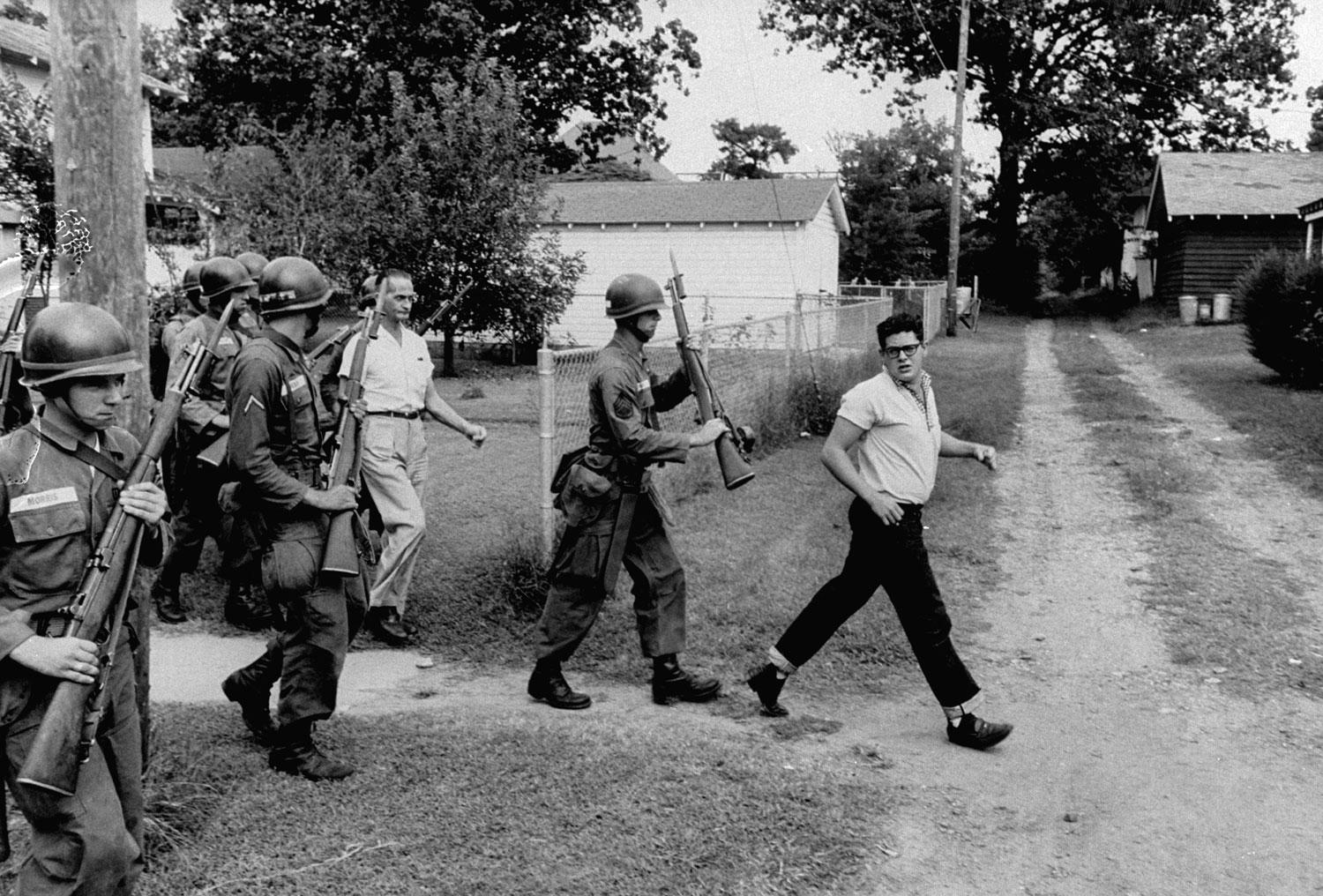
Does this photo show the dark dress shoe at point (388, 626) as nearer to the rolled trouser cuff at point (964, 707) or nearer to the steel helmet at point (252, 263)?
the steel helmet at point (252, 263)

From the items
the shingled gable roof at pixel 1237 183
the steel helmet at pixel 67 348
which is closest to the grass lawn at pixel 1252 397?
the shingled gable roof at pixel 1237 183

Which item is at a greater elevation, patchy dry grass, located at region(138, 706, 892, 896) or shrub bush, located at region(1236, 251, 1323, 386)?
shrub bush, located at region(1236, 251, 1323, 386)

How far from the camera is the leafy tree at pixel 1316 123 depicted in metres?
69.1

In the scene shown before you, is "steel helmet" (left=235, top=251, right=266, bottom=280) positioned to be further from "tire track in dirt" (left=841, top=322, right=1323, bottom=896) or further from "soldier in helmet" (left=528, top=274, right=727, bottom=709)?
"tire track in dirt" (left=841, top=322, right=1323, bottom=896)

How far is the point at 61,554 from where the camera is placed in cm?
322

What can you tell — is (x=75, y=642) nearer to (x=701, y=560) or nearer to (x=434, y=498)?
(x=701, y=560)

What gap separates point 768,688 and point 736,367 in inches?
270

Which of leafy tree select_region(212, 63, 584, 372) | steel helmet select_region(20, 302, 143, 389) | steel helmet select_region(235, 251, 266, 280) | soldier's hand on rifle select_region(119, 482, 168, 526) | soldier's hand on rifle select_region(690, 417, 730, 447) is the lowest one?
soldier's hand on rifle select_region(690, 417, 730, 447)

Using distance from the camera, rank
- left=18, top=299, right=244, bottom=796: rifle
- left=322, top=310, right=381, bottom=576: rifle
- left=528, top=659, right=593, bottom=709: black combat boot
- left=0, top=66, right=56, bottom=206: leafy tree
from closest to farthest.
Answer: left=18, top=299, right=244, bottom=796: rifle < left=322, top=310, right=381, bottom=576: rifle < left=528, top=659, right=593, bottom=709: black combat boot < left=0, top=66, right=56, bottom=206: leafy tree

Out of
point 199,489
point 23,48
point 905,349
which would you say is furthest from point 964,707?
point 23,48

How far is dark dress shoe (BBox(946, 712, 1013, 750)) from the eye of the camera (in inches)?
206

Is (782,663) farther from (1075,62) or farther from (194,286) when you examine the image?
(1075,62)

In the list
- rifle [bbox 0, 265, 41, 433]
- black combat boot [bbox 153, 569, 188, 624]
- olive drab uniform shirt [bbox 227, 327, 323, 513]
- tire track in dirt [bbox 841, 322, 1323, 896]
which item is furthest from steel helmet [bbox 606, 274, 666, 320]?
black combat boot [bbox 153, 569, 188, 624]

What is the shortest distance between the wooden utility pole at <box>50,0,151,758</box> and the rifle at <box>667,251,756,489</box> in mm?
2262
